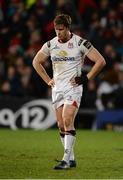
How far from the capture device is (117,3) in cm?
2298

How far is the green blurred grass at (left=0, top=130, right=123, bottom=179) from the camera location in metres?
10.4

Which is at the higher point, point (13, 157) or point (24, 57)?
point (24, 57)

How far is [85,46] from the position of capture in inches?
444

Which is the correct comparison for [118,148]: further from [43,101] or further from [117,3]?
[117,3]

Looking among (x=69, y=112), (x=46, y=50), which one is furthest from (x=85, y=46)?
(x=69, y=112)

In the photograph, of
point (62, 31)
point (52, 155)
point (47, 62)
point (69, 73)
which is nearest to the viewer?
point (62, 31)

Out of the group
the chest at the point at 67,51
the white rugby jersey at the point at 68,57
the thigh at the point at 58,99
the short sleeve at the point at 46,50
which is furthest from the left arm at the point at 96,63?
the short sleeve at the point at 46,50

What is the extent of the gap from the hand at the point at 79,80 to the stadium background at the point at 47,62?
8.23m

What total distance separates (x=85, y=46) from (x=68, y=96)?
0.78m

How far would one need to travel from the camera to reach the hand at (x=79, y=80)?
11166 millimetres

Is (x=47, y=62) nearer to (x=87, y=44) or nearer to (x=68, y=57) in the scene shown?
(x=68, y=57)

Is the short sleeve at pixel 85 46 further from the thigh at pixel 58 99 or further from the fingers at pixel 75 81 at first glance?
the thigh at pixel 58 99

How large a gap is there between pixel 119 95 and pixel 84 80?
8826 mm

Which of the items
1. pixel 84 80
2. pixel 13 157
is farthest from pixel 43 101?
pixel 84 80
